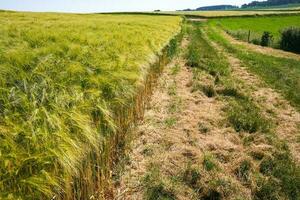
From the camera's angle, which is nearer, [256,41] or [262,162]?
[262,162]

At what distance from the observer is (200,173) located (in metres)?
5.54

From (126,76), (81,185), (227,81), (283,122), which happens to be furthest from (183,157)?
(227,81)

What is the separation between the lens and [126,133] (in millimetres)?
5977

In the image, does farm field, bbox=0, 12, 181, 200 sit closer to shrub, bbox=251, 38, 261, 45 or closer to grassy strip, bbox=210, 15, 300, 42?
shrub, bbox=251, 38, 261, 45

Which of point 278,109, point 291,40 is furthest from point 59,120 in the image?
point 291,40

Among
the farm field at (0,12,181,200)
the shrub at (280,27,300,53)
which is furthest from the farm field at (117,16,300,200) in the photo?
the shrub at (280,27,300,53)

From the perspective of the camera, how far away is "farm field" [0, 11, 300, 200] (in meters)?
3.02

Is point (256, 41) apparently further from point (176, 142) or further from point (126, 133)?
point (126, 133)

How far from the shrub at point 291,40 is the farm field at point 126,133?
16.3 meters

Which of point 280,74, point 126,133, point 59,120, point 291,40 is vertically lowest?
point 280,74

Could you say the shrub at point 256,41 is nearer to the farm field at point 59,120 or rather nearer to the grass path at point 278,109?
the grass path at point 278,109

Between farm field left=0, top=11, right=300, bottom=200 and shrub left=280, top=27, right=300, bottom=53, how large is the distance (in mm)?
16283

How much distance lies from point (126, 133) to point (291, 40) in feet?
76.5

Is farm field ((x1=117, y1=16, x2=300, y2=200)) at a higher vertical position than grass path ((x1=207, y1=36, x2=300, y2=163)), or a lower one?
higher
